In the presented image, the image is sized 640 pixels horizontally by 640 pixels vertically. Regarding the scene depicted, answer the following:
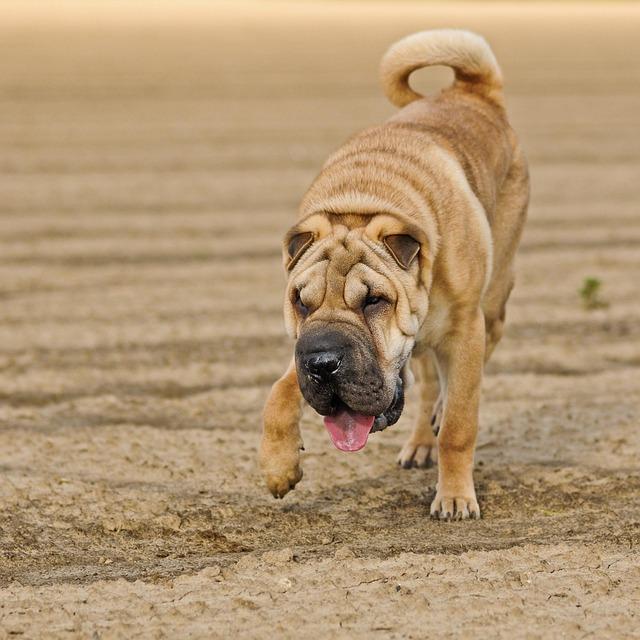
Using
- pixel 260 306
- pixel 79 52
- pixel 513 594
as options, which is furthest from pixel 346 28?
pixel 513 594

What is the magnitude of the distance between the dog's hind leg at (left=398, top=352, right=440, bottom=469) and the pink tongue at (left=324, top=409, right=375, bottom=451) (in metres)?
1.01

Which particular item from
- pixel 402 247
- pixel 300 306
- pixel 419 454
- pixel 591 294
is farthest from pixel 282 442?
pixel 591 294

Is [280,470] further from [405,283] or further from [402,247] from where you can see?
[402,247]

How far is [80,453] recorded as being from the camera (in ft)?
17.7

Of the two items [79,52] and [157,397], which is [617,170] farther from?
[79,52]

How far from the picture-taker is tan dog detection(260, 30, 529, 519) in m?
4.31

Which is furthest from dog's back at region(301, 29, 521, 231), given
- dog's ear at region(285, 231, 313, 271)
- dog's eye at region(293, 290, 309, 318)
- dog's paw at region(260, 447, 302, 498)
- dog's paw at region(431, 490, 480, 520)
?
dog's paw at region(431, 490, 480, 520)

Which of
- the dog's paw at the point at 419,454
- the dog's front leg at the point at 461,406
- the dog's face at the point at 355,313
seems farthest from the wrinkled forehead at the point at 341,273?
the dog's paw at the point at 419,454

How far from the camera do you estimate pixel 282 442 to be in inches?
185

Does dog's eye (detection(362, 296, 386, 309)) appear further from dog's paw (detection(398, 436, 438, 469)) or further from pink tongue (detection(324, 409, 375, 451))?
dog's paw (detection(398, 436, 438, 469))

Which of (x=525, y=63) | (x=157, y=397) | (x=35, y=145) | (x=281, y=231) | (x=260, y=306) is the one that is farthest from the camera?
(x=525, y=63)

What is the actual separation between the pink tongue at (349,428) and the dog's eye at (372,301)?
0.39m

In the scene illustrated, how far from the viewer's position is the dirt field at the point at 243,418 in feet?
13.0

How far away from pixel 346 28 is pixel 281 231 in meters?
22.7
